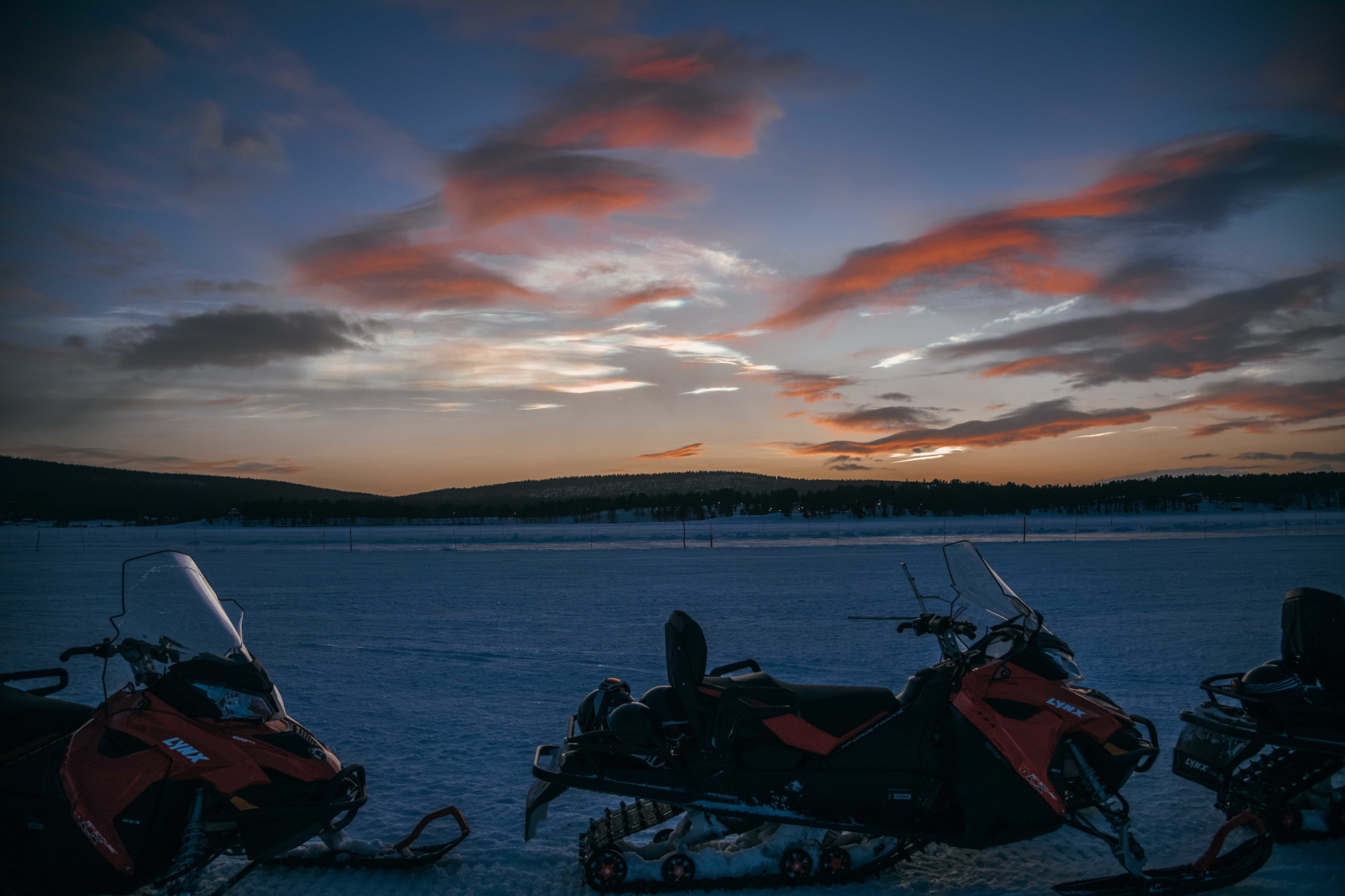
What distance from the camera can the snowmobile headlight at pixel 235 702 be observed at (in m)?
3.35

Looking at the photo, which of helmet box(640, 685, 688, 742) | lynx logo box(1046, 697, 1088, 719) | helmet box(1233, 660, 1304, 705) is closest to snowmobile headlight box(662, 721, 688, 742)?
helmet box(640, 685, 688, 742)

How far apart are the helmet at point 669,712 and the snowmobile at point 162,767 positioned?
137 cm

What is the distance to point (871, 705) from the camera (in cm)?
373

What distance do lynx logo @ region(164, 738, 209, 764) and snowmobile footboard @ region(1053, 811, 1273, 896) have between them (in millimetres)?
3734

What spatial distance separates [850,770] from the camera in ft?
12.0

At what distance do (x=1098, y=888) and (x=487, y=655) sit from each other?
6793 mm

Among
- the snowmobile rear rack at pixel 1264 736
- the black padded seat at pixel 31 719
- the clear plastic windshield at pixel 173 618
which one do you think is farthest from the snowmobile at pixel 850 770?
the black padded seat at pixel 31 719

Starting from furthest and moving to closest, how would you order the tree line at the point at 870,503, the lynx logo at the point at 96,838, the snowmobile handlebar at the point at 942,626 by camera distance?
1. the tree line at the point at 870,503
2. the snowmobile handlebar at the point at 942,626
3. the lynx logo at the point at 96,838

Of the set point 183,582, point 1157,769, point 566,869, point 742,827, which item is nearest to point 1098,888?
point 742,827

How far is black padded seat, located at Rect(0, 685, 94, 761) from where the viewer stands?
3447 millimetres

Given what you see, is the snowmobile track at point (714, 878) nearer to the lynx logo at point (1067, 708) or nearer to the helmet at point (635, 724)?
the helmet at point (635, 724)

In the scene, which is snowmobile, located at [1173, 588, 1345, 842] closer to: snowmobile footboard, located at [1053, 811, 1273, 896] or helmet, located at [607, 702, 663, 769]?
snowmobile footboard, located at [1053, 811, 1273, 896]

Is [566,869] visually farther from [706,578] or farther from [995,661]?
[706,578]

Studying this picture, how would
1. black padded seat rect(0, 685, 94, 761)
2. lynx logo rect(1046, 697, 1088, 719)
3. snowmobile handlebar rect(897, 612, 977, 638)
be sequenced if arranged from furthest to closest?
snowmobile handlebar rect(897, 612, 977, 638)
lynx logo rect(1046, 697, 1088, 719)
black padded seat rect(0, 685, 94, 761)
